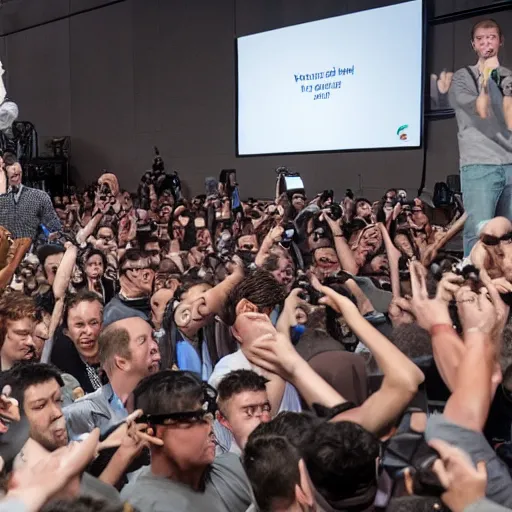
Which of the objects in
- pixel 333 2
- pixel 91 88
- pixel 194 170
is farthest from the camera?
pixel 91 88

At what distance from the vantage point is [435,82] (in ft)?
15.5

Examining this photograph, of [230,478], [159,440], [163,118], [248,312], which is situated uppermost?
[163,118]

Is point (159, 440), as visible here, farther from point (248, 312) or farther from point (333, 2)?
point (333, 2)

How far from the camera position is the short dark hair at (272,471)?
1.42 meters

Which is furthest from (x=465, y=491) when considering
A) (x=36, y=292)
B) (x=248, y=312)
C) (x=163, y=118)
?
(x=163, y=118)

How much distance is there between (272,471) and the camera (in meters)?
1.42

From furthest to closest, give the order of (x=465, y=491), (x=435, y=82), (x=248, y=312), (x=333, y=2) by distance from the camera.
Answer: (x=333, y=2) → (x=435, y=82) → (x=248, y=312) → (x=465, y=491)

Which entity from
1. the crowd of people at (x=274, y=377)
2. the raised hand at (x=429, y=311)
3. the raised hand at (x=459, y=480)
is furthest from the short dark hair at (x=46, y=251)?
the raised hand at (x=459, y=480)

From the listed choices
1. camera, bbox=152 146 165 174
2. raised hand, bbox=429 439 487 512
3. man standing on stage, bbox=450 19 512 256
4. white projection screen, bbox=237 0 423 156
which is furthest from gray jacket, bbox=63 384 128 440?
camera, bbox=152 146 165 174

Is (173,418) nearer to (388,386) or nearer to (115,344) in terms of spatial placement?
(388,386)

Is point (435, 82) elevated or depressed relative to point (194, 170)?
elevated

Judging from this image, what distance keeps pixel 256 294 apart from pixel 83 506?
43.5 inches

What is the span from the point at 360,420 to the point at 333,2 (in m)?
4.37

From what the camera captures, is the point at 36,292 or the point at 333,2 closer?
the point at 36,292
